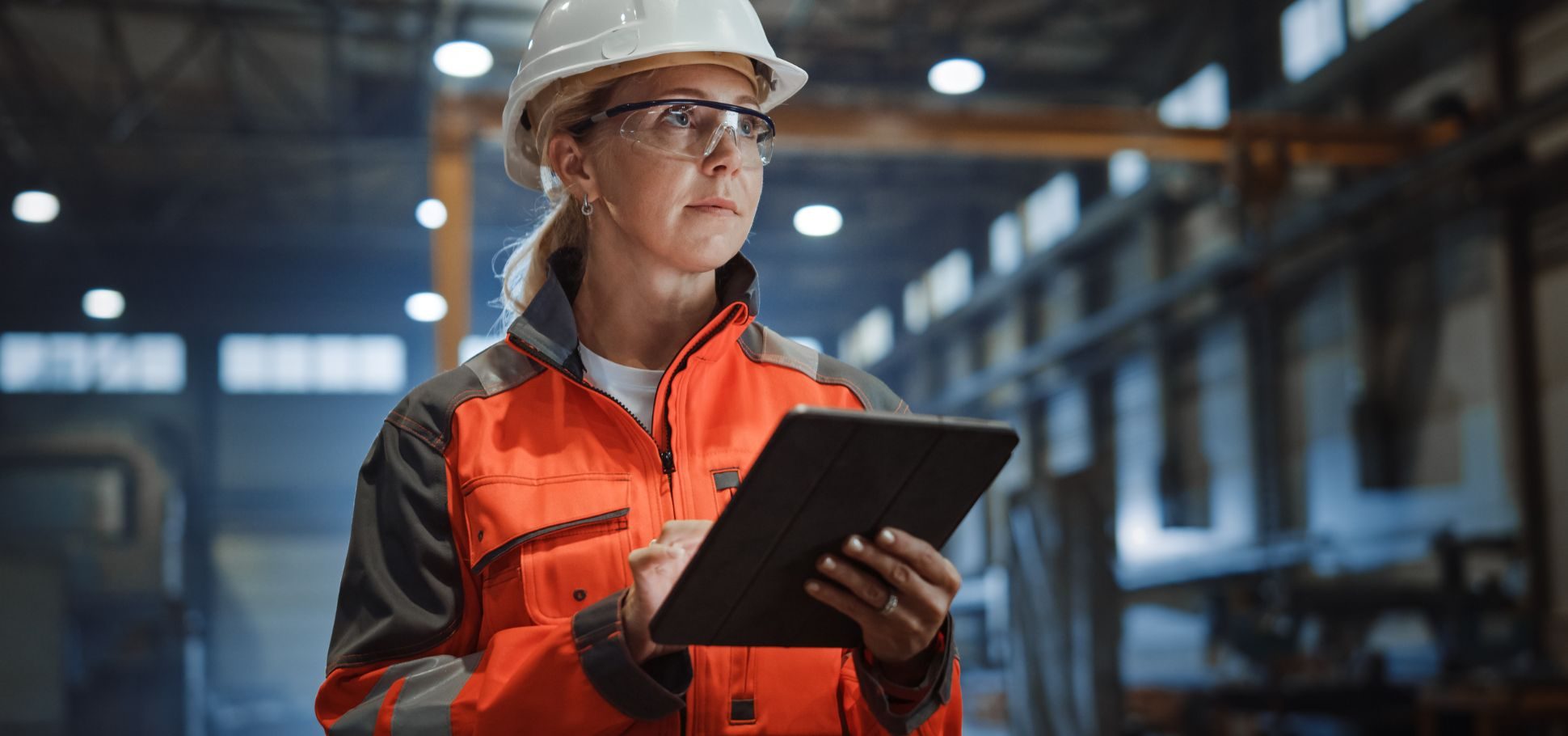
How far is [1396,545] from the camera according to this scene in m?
9.70

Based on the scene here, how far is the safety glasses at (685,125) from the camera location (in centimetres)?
165

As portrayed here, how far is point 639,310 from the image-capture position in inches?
69.0

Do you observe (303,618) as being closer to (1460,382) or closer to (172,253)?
(172,253)

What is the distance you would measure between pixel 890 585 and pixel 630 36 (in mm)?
799

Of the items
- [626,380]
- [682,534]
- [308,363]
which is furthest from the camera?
[308,363]

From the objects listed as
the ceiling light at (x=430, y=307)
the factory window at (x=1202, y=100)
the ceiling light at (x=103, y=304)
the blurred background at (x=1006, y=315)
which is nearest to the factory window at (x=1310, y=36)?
the blurred background at (x=1006, y=315)

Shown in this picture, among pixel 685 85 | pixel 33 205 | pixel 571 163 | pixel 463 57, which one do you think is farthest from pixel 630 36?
pixel 33 205

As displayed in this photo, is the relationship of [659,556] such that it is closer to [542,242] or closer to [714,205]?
[714,205]

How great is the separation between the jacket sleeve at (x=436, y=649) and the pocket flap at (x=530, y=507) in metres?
0.05

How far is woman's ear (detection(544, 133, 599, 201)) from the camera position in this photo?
5.79ft

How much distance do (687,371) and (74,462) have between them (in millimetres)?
17338

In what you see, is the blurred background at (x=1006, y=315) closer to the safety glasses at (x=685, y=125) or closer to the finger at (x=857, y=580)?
the safety glasses at (x=685, y=125)

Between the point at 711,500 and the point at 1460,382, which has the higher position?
the point at 1460,382

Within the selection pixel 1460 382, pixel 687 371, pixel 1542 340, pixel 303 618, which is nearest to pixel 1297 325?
pixel 1460 382
